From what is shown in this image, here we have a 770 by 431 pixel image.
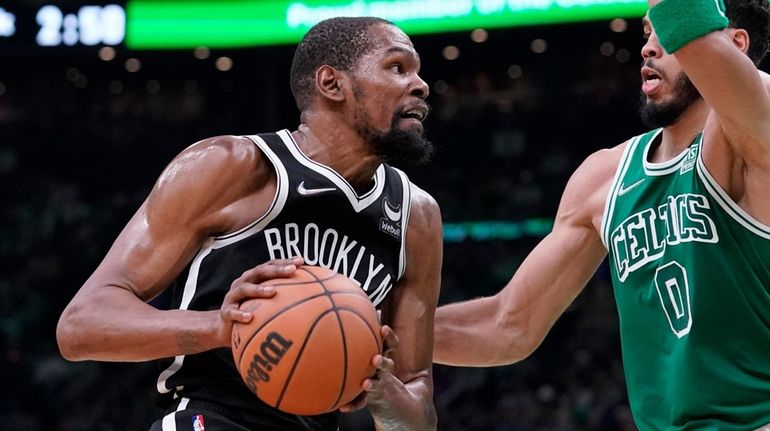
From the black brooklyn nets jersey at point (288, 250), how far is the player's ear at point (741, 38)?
4.38 ft

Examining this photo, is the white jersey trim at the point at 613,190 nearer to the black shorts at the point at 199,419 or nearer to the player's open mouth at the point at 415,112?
the player's open mouth at the point at 415,112

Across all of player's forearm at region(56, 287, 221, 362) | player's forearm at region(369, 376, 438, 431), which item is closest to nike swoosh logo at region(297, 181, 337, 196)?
player's forearm at region(56, 287, 221, 362)

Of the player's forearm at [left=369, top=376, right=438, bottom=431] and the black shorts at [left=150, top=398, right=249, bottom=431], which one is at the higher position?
the player's forearm at [left=369, top=376, right=438, bottom=431]

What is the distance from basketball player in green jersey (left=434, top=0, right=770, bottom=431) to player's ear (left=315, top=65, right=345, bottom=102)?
1.07 meters

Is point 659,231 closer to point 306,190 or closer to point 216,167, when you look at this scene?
point 306,190

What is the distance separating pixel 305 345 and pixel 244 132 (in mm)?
15181

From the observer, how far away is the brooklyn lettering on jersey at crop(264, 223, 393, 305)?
12.6 feet

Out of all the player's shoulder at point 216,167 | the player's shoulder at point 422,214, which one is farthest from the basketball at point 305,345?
the player's shoulder at point 422,214

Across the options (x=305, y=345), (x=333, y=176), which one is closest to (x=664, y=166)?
(x=333, y=176)

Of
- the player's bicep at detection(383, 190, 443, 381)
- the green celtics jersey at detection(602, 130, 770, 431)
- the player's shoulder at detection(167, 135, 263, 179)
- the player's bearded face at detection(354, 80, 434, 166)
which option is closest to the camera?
the green celtics jersey at detection(602, 130, 770, 431)

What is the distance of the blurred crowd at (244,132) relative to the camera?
1454 centimetres

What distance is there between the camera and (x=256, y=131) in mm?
17797

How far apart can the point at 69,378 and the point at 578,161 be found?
26.3 feet

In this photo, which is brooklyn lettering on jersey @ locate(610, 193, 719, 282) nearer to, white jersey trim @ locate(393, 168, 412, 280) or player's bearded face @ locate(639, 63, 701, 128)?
player's bearded face @ locate(639, 63, 701, 128)
